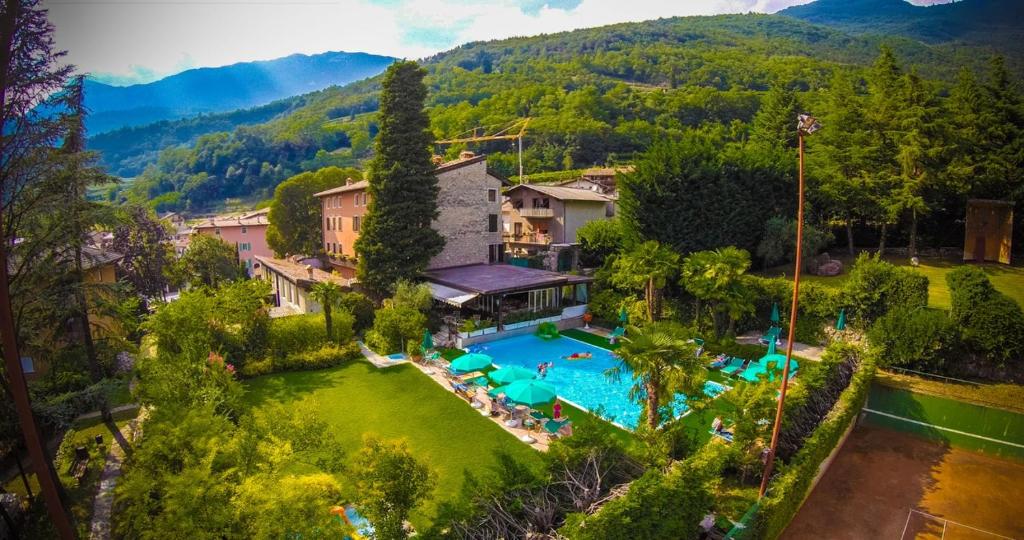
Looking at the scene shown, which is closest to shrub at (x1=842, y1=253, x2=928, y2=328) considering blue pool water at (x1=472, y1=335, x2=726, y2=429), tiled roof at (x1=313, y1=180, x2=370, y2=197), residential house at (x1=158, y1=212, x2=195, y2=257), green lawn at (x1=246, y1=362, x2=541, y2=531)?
blue pool water at (x1=472, y1=335, x2=726, y2=429)

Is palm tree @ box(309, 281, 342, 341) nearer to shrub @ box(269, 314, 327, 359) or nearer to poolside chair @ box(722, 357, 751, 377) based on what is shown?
shrub @ box(269, 314, 327, 359)

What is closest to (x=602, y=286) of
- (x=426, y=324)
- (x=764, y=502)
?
(x=426, y=324)

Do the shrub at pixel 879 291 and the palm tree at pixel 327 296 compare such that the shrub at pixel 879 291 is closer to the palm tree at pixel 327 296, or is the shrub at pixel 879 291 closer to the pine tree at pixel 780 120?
the pine tree at pixel 780 120

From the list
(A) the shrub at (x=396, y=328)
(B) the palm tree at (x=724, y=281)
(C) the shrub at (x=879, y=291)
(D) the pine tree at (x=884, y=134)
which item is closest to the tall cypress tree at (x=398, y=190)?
(A) the shrub at (x=396, y=328)

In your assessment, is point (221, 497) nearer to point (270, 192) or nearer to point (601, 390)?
point (601, 390)

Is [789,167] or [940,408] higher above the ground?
[789,167]
